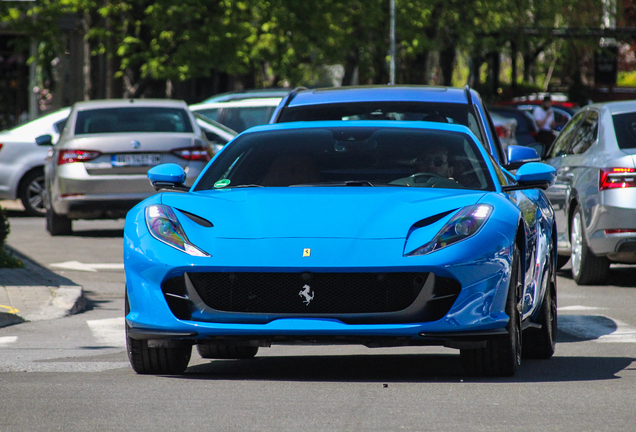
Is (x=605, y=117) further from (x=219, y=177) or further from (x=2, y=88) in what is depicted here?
(x=2, y=88)

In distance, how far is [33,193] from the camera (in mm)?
19641

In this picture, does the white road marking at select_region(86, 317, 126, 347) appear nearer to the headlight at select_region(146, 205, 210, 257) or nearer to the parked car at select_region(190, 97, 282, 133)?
the headlight at select_region(146, 205, 210, 257)

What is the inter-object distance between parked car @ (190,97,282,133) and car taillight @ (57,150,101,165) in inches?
168

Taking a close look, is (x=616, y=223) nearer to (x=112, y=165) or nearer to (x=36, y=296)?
(x=36, y=296)

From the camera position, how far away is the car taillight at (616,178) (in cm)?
1095

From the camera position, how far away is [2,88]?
1449 inches

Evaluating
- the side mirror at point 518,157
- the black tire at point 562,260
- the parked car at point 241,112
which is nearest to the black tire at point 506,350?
the side mirror at point 518,157

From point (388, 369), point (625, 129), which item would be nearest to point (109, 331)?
point (388, 369)

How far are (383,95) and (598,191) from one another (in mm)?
2364

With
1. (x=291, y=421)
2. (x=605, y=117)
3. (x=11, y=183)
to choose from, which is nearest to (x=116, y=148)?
(x=11, y=183)

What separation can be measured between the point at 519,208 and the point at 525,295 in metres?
0.45

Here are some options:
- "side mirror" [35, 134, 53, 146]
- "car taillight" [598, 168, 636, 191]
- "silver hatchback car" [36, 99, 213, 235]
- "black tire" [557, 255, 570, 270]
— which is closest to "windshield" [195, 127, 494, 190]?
"car taillight" [598, 168, 636, 191]

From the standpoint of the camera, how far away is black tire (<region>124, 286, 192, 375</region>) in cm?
643

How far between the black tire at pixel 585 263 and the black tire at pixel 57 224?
7129 millimetres
